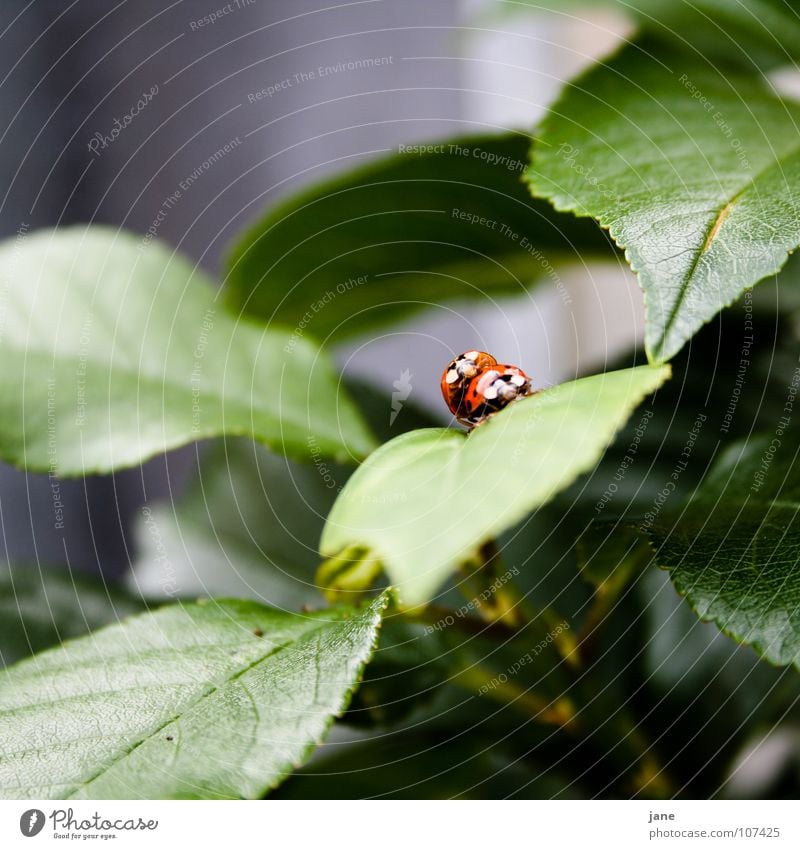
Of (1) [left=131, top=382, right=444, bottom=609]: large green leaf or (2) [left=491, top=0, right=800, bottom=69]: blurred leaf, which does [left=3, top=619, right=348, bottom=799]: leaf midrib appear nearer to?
(1) [left=131, top=382, right=444, bottom=609]: large green leaf

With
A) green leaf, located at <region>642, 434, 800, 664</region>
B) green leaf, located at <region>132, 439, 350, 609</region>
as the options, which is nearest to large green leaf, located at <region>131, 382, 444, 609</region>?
green leaf, located at <region>132, 439, 350, 609</region>

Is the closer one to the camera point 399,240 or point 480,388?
point 480,388

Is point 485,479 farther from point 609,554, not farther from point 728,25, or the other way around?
point 728,25

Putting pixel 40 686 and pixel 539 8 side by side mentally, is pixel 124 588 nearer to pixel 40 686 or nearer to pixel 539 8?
pixel 40 686

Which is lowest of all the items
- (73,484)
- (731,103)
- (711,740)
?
(711,740)

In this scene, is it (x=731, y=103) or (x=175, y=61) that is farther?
(x=175, y=61)

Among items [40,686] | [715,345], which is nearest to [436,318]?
[715,345]

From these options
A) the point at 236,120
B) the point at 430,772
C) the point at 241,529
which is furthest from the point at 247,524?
the point at 236,120
